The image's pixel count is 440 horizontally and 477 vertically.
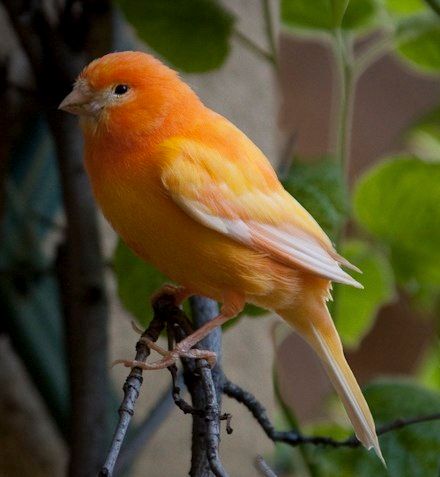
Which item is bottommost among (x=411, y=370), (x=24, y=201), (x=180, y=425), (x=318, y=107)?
(x=411, y=370)

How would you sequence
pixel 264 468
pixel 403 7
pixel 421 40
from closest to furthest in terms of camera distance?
1. pixel 264 468
2. pixel 421 40
3. pixel 403 7

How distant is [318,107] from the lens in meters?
2.99

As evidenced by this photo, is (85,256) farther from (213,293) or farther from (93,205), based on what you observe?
(213,293)

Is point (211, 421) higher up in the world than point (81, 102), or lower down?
lower down

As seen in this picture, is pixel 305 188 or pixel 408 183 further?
pixel 408 183

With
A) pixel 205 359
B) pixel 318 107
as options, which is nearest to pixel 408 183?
pixel 205 359

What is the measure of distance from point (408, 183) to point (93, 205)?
39 cm

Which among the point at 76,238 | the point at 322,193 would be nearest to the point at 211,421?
the point at 322,193

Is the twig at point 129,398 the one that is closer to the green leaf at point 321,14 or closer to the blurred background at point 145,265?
the blurred background at point 145,265

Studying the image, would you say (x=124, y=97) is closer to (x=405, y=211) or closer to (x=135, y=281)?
(x=135, y=281)

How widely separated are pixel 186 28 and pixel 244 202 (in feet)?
1.22

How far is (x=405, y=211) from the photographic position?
1125 mm

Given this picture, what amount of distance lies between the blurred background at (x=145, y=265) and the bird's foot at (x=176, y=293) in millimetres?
180

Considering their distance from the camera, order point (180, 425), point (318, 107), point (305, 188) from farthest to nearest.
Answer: point (318, 107) < point (180, 425) < point (305, 188)
